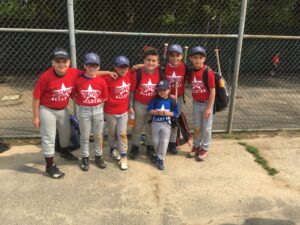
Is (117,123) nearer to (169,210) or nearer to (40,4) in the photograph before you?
(169,210)

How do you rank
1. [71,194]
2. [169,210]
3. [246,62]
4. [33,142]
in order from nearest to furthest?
[169,210], [71,194], [33,142], [246,62]

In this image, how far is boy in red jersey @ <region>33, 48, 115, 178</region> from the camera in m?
4.11

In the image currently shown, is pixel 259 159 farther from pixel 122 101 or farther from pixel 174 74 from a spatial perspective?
pixel 122 101

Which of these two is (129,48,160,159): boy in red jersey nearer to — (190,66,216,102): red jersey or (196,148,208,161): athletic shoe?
(190,66,216,102): red jersey

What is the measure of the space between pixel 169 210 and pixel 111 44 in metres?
9.79

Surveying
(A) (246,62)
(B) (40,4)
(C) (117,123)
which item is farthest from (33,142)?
(A) (246,62)

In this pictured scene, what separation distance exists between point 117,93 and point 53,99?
777 mm

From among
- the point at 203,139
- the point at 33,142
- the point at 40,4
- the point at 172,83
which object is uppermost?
the point at 40,4

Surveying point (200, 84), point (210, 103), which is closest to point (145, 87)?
point (200, 84)

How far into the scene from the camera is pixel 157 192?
4109 millimetres

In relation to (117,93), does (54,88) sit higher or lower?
Result: higher

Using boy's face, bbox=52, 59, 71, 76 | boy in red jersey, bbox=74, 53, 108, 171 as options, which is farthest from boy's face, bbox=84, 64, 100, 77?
boy's face, bbox=52, 59, 71, 76

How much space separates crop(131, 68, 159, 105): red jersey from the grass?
1.76 metres

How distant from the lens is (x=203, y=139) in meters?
4.91
